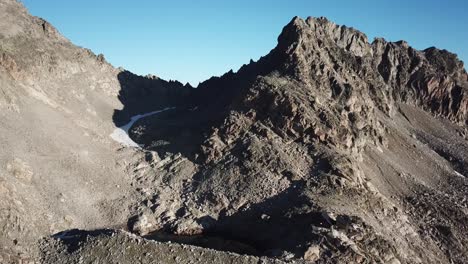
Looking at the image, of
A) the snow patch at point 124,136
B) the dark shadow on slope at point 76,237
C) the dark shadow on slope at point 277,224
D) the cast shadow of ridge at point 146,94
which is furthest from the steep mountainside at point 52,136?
the dark shadow on slope at point 277,224

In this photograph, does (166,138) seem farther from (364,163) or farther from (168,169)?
(364,163)

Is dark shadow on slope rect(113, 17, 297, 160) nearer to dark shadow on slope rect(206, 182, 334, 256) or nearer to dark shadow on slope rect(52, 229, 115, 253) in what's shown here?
dark shadow on slope rect(206, 182, 334, 256)

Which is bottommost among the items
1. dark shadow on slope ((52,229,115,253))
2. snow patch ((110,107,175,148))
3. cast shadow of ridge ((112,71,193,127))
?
dark shadow on slope ((52,229,115,253))

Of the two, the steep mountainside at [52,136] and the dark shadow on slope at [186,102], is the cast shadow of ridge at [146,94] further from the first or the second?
the steep mountainside at [52,136]

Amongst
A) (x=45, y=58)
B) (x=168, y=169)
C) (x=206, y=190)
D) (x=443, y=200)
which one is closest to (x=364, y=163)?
(x=443, y=200)

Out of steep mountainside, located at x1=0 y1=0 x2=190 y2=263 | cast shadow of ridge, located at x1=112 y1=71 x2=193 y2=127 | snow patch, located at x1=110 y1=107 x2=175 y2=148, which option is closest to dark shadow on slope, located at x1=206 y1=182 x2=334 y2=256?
steep mountainside, located at x1=0 y1=0 x2=190 y2=263

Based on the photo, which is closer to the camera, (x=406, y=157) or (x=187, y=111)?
(x=406, y=157)
